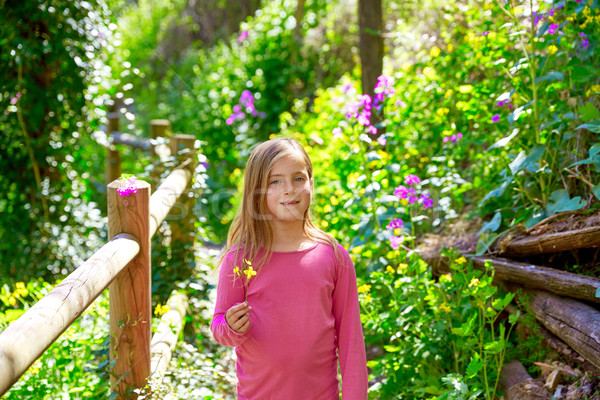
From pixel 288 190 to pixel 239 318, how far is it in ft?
1.31

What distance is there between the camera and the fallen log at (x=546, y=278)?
240 cm

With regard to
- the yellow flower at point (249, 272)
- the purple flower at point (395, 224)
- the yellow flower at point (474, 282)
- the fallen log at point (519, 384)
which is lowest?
the fallen log at point (519, 384)

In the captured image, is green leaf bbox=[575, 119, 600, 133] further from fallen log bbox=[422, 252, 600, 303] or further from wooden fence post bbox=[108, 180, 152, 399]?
wooden fence post bbox=[108, 180, 152, 399]

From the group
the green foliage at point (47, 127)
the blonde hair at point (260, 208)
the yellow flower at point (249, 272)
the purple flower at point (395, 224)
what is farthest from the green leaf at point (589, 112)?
the green foliage at point (47, 127)

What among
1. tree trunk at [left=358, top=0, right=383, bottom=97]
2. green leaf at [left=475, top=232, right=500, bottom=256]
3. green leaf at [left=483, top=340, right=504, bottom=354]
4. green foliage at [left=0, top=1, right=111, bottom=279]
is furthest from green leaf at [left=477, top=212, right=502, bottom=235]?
green foliage at [left=0, top=1, right=111, bottom=279]

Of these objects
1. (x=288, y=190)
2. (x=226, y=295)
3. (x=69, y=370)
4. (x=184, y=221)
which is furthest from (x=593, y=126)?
(x=69, y=370)

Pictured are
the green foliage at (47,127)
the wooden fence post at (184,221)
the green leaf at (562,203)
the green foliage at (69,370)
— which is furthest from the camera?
the green foliage at (47,127)

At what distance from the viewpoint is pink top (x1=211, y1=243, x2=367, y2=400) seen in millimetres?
1771

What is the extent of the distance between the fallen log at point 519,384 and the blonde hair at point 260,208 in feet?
3.61

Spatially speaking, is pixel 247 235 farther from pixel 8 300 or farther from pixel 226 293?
pixel 8 300

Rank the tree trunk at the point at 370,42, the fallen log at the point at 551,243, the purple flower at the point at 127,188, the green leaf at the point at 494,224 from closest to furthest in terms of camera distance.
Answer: the purple flower at the point at 127,188, the fallen log at the point at 551,243, the green leaf at the point at 494,224, the tree trunk at the point at 370,42

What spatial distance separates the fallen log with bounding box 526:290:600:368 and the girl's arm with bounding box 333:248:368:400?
88cm

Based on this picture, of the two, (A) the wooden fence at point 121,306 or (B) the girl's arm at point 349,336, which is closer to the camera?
(A) the wooden fence at point 121,306

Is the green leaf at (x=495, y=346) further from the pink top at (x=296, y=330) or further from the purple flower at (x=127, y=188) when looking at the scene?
the purple flower at (x=127, y=188)
